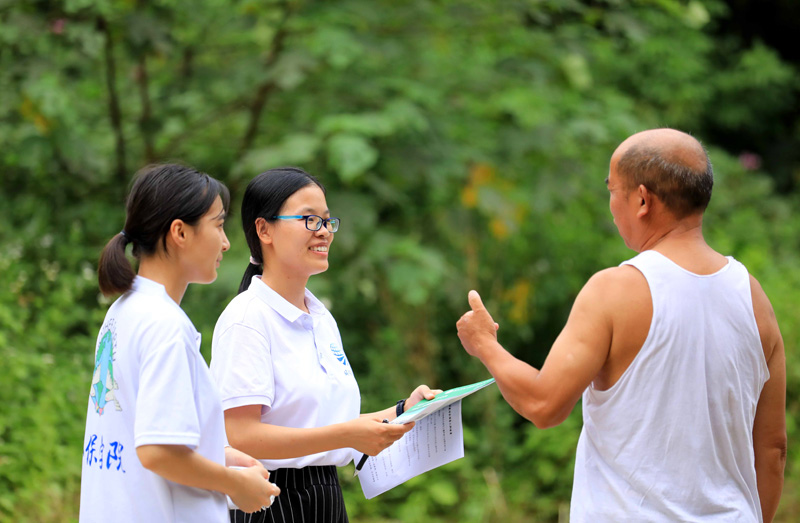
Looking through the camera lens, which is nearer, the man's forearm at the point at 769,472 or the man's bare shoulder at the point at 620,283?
the man's bare shoulder at the point at 620,283

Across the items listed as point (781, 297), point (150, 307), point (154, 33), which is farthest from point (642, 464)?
point (781, 297)

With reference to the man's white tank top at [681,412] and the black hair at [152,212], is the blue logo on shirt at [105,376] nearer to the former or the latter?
the black hair at [152,212]

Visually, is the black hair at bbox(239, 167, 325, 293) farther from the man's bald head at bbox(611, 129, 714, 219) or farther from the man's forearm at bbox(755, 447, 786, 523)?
the man's forearm at bbox(755, 447, 786, 523)

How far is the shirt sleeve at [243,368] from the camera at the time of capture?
82.2 inches

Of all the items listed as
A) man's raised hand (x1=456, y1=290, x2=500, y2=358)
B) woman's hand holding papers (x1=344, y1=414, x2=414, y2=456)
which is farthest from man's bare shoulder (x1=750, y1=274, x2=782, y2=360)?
woman's hand holding papers (x1=344, y1=414, x2=414, y2=456)

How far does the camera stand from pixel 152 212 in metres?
1.86

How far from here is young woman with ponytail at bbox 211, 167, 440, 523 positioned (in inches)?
82.7

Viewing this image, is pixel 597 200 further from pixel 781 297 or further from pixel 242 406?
pixel 242 406

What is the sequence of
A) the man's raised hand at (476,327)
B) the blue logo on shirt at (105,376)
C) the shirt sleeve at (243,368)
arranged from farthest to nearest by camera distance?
the man's raised hand at (476,327) → the shirt sleeve at (243,368) → the blue logo on shirt at (105,376)

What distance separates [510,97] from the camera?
541 centimetres

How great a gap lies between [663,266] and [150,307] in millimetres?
1252

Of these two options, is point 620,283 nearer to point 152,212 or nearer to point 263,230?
point 263,230

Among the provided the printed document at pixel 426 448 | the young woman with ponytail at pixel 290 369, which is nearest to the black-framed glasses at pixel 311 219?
the young woman with ponytail at pixel 290 369

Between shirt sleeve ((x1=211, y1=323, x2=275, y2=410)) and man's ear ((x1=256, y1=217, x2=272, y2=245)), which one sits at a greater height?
man's ear ((x1=256, y1=217, x2=272, y2=245))
